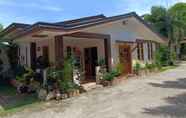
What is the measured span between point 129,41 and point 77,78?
626 cm

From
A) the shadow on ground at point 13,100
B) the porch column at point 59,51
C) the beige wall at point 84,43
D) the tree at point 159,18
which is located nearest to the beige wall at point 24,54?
the beige wall at point 84,43

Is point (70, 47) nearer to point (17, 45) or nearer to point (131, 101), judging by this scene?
point (17, 45)

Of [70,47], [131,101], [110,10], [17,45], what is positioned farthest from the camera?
[110,10]

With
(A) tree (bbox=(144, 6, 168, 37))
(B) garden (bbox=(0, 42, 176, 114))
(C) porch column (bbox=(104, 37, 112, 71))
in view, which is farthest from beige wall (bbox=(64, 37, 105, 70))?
(A) tree (bbox=(144, 6, 168, 37))

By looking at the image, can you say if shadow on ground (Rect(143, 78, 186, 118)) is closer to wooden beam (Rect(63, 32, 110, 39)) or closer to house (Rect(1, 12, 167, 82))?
wooden beam (Rect(63, 32, 110, 39))

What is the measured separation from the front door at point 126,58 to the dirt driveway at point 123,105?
4708 mm

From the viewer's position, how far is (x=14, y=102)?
11.1 m

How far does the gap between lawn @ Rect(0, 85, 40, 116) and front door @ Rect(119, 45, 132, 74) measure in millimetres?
6998

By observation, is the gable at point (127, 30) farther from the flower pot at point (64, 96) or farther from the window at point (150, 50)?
the flower pot at point (64, 96)

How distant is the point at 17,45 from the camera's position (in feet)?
59.9

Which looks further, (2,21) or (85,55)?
(2,21)

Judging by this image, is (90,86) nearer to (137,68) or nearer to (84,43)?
(84,43)

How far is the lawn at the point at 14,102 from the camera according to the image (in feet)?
32.4

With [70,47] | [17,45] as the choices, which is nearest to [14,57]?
[17,45]
